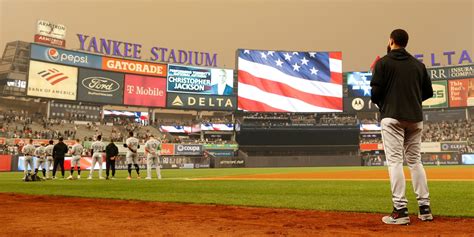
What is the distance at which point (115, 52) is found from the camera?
167 ft

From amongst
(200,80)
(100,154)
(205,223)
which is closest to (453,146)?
(200,80)

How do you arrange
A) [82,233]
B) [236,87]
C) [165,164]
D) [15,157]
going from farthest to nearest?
1. [236,87]
2. [165,164]
3. [15,157]
4. [82,233]

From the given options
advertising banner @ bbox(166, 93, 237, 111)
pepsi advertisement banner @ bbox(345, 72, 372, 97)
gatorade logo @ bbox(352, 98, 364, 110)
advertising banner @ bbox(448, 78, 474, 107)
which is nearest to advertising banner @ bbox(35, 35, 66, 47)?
advertising banner @ bbox(166, 93, 237, 111)

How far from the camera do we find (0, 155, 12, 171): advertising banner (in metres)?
29.6

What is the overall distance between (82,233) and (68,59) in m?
46.7

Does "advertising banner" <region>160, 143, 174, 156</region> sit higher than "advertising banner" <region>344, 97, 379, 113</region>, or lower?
lower

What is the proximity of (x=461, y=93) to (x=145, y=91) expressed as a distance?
44.9 meters

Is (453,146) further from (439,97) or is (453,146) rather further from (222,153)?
(222,153)

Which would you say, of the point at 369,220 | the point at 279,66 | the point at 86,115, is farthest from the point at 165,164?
the point at 369,220

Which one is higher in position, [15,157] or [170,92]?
[170,92]

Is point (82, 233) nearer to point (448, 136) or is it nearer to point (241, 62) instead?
point (241, 62)

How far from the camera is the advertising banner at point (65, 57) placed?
143 feet

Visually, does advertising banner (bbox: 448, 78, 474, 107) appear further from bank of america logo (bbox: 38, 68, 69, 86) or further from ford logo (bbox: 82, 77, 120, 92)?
bank of america logo (bbox: 38, 68, 69, 86)

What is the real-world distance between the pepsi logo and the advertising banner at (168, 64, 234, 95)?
46.3 feet
